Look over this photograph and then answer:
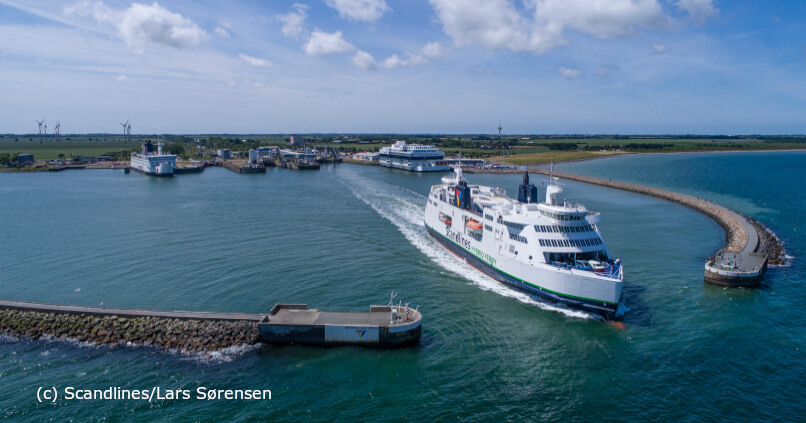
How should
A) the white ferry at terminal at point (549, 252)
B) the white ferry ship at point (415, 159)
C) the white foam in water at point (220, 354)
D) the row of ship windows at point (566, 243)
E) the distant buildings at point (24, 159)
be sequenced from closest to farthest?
the white foam in water at point (220, 354) → the white ferry at terminal at point (549, 252) → the row of ship windows at point (566, 243) → the distant buildings at point (24, 159) → the white ferry ship at point (415, 159)

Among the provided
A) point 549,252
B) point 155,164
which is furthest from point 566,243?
point 155,164

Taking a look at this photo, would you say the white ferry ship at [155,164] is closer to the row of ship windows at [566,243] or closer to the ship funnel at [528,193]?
the ship funnel at [528,193]

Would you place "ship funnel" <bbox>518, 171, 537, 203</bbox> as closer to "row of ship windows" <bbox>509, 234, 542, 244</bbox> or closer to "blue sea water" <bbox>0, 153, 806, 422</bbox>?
"row of ship windows" <bbox>509, 234, 542, 244</bbox>

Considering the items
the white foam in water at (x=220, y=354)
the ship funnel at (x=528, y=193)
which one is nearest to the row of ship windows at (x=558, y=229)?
the ship funnel at (x=528, y=193)

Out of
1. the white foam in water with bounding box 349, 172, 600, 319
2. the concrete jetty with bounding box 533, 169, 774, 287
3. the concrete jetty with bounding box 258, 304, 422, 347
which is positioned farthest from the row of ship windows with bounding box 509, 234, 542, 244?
the concrete jetty with bounding box 533, 169, 774, 287

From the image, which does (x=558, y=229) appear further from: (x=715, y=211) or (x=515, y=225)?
(x=715, y=211)

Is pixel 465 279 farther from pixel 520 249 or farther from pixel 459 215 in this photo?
pixel 459 215

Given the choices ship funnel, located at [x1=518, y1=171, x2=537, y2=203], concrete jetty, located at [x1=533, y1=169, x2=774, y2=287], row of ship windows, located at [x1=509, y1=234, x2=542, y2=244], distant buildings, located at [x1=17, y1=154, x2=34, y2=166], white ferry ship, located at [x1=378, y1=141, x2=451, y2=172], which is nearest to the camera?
row of ship windows, located at [x1=509, y1=234, x2=542, y2=244]
